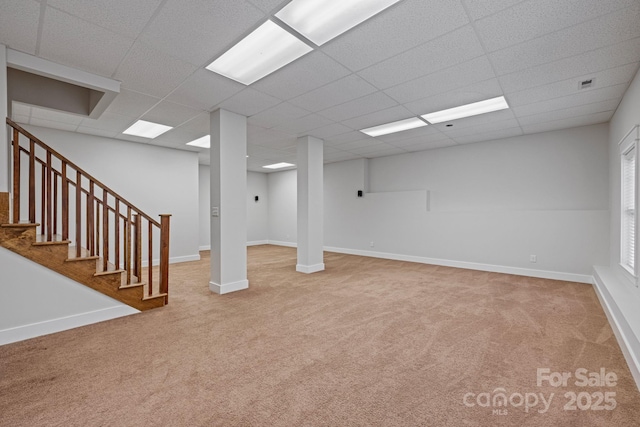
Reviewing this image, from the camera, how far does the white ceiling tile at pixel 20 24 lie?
2.12 metres

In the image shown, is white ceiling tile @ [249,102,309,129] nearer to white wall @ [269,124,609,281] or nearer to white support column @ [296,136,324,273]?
white support column @ [296,136,324,273]

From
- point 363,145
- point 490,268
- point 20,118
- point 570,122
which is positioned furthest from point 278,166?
point 570,122

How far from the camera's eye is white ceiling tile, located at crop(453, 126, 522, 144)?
5.20 meters

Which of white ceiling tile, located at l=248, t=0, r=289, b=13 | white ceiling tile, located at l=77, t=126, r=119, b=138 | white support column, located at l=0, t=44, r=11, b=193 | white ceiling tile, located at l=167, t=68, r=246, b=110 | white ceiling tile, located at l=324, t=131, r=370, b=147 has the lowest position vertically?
white support column, located at l=0, t=44, r=11, b=193

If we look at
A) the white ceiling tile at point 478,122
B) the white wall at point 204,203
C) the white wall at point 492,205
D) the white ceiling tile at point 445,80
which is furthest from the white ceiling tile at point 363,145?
the white wall at point 204,203

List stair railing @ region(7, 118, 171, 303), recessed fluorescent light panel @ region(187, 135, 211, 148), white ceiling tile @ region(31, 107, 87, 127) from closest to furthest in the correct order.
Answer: stair railing @ region(7, 118, 171, 303)
white ceiling tile @ region(31, 107, 87, 127)
recessed fluorescent light panel @ region(187, 135, 211, 148)

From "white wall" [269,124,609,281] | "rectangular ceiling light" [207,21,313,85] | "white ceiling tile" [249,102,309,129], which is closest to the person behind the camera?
"rectangular ceiling light" [207,21,313,85]

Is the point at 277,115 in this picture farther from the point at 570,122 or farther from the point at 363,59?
the point at 570,122

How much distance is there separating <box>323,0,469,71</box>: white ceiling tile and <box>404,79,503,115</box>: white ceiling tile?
4.26ft

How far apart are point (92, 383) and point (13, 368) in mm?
791

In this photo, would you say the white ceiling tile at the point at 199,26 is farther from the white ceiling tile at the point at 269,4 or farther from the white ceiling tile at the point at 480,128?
the white ceiling tile at the point at 480,128

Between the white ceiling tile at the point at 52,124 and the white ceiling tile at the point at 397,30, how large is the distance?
500 centimetres

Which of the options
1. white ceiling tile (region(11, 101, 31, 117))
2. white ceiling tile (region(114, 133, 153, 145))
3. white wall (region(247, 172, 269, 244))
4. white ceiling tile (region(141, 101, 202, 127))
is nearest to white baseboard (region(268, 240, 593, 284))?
white wall (region(247, 172, 269, 244))

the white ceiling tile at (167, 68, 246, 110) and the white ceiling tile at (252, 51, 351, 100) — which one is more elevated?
the white ceiling tile at (167, 68, 246, 110)
